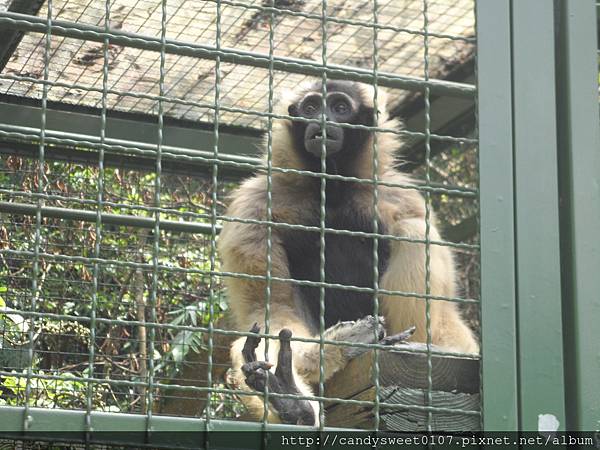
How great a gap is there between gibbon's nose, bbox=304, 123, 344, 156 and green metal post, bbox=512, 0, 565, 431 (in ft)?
6.65

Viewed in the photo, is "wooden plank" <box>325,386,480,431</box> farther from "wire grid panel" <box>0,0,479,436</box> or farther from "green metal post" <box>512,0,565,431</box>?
"wire grid panel" <box>0,0,479,436</box>

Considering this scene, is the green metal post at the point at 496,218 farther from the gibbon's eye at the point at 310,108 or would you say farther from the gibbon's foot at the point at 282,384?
the gibbon's eye at the point at 310,108

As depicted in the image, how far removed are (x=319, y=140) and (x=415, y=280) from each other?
1.10 metres

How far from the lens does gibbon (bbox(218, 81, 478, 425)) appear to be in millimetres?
6395

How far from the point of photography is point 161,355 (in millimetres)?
8477

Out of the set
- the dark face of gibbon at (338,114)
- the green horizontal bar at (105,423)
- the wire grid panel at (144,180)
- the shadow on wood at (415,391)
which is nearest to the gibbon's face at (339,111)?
the dark face of gibbon at (338,114)

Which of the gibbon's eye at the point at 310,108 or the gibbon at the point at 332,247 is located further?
the gibbon's eye at the point at 310,108

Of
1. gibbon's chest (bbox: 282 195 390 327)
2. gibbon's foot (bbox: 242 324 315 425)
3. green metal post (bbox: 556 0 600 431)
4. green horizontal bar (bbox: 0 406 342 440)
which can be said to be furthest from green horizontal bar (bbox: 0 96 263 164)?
green horizontal bar (bbox: 0 406 342 440)

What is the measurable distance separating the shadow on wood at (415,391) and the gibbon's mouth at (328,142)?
5.77 feet

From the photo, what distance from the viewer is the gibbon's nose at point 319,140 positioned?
633cm

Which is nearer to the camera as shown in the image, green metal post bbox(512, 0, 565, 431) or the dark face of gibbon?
green metal post bbox(512, 0, 565, 431)

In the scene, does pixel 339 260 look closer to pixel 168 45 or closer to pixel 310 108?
pixel 310 108

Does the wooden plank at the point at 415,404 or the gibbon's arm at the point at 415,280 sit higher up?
the gibbon's arm at the point at 415,280

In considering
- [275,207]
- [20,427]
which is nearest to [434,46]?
[275,207]
